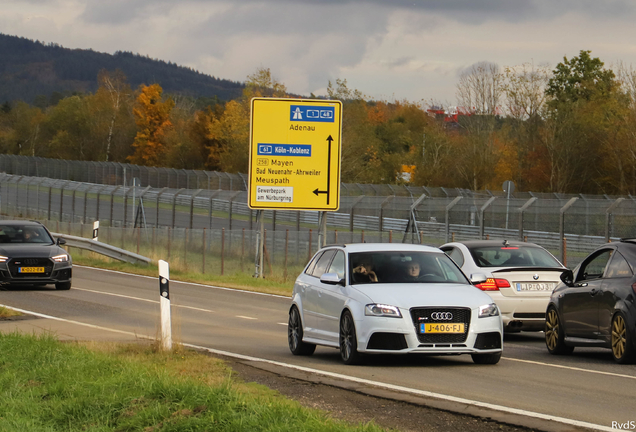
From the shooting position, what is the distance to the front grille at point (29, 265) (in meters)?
23.2

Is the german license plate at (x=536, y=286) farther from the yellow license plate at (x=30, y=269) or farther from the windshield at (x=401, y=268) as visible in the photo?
the yellow license plate at (x=30, y=269)

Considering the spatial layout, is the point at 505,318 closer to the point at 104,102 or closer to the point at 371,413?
the point at 371,413

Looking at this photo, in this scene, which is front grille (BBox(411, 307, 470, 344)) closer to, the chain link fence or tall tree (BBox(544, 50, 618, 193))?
the chain link fence

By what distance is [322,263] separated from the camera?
12.9m

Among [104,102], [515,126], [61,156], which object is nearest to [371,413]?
[515,126]

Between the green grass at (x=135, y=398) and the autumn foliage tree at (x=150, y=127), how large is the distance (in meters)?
105

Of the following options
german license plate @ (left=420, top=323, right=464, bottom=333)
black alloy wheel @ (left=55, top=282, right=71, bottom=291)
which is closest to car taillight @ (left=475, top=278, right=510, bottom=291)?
german license plate @ (left=420, top=323, right=464, bottom=333)

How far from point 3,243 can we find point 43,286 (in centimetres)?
203

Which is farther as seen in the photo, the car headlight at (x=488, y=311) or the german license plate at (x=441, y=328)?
the car headlight at (x=488, y=311)

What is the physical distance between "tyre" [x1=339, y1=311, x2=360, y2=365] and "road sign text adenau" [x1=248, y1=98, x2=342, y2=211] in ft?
58.8

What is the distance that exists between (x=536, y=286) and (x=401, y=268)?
12.3 feet

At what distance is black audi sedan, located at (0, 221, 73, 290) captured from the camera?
23.2 metres

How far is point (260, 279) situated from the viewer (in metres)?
30.9

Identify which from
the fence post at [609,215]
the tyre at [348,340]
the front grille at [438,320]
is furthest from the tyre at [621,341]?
the fence post at [609,215]
